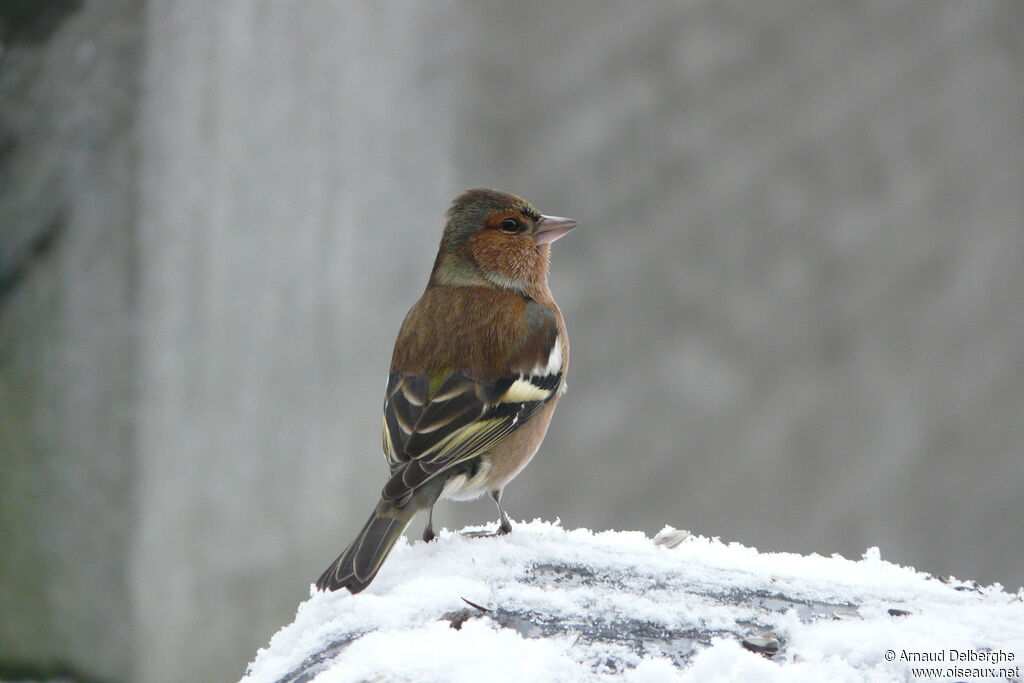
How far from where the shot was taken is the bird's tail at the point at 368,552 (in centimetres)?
159

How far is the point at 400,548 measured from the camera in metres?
1.94

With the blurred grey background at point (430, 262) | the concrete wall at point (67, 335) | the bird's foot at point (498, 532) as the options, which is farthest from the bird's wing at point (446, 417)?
the concrete wall at point (67, 335)

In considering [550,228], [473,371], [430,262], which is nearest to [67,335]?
[430,262]

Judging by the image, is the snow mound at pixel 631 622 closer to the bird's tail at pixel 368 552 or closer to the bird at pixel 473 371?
the bird's tail at pixel 368 552

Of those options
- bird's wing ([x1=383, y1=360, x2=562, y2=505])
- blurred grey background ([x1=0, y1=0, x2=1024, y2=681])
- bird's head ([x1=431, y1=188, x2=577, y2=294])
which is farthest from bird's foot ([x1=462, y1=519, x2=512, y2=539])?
blurred grey background ([x1=0, y1=0, x2=1024, y2=681])

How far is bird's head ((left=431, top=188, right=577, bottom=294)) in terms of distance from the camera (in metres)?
2.62

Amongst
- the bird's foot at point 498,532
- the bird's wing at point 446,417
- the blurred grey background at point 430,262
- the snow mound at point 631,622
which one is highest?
the blurred grey background at point 430,262

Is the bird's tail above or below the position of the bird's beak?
below

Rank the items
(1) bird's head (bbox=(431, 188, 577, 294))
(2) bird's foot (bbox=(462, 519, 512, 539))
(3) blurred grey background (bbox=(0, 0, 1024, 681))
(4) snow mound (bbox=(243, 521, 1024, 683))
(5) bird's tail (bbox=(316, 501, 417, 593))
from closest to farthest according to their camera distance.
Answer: (4) snow mound (bbox=(243, 521, 1024, 683)), (5) bird's tail (bbox=(316, 501, 417, 593)), (2) bird's foot (bbox=(462, 519, 512, 539)), (1) bird's head (bbox=(431, 188, 577, 294)), (3) blurred grey background (bbox=(0, 0, 1024, 681))

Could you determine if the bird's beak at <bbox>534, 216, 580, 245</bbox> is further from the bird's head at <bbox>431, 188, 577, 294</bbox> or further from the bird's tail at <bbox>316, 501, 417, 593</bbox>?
the bird's tail at <bbox>316, 501, 417, 593</bbox>

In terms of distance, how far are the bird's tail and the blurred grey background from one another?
1783mm

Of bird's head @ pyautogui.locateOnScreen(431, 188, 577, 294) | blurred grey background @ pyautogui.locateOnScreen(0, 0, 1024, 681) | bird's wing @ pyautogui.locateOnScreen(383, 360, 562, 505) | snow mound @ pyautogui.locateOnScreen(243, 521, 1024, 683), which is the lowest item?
snow mound @ pyautogui.locateOnScreen(243, 521, 1024, 683)

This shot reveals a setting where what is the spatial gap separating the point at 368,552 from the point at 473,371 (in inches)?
23.4

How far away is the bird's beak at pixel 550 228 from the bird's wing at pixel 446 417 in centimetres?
52
